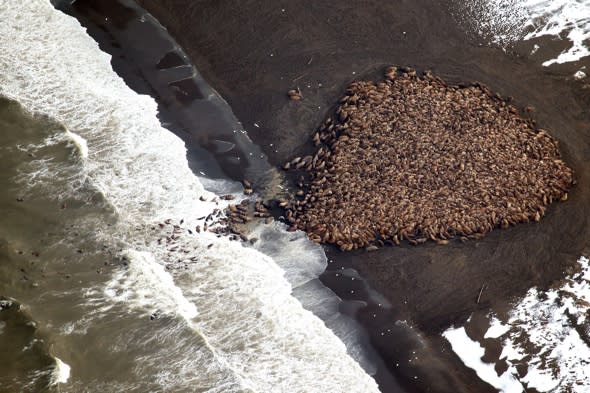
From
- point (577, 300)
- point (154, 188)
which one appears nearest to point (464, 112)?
point (577, 300)

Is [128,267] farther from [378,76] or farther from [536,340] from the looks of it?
[536,340]

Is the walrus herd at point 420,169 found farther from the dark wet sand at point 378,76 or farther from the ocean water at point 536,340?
the ocean water at point 536,340

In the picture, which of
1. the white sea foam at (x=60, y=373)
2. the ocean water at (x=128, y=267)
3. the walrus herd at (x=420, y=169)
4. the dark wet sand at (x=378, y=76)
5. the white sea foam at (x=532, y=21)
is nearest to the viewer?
the white sea foam at (x=60, y=373)

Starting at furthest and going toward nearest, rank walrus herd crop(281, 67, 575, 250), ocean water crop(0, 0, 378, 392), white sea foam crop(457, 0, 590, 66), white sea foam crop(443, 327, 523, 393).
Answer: white sea foam crop(457, 0, 590, 66), walrus herd crop(281, 67, 575, 250), white sea foam crop(443, 327, 523, 393), ocean water crop(0, 0, 378, 392)

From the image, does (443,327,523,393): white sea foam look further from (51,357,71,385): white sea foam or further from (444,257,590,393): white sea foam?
(51,357,71,385): white sea foam

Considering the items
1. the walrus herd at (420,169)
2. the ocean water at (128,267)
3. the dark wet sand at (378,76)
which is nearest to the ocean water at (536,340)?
the dark wet sand at (378,76)

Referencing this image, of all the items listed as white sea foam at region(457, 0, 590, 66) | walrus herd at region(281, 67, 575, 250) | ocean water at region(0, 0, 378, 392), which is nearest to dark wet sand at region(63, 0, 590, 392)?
walrus herd at region(281, 67, 575, 250)
